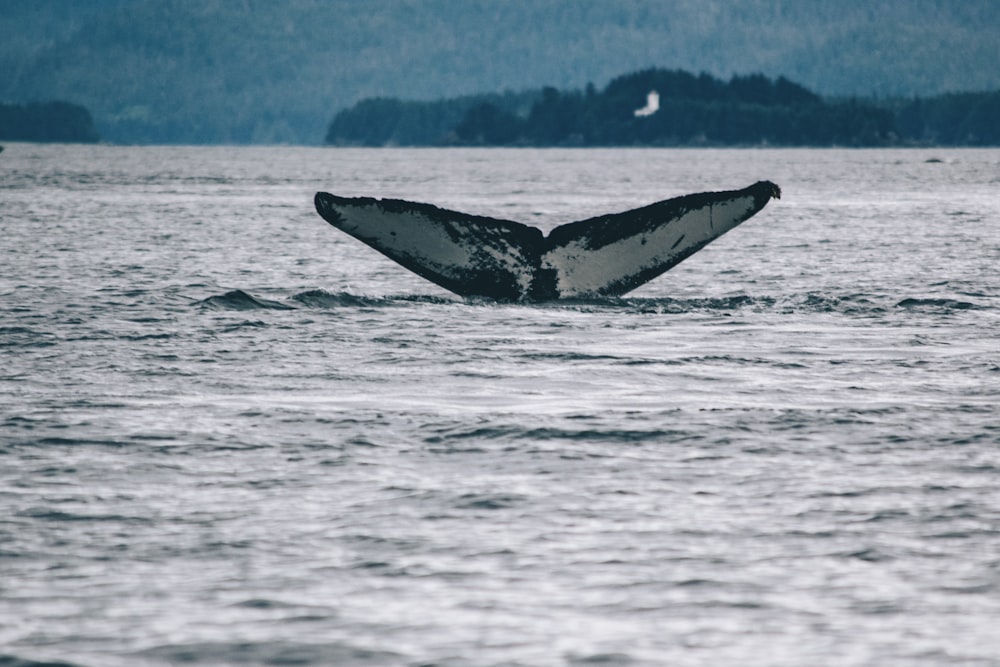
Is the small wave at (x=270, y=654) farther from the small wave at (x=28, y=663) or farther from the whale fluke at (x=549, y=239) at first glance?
the whale fluke at (x=549, y=239)

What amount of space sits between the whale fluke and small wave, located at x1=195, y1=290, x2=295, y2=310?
2965mm

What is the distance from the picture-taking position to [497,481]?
370 inches

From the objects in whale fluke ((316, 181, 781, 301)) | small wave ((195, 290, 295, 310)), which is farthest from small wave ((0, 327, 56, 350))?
whale fluke ((316, 181, 781, 301))

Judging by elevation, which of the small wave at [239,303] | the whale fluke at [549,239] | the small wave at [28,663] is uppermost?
the whale fluke at [549,239]

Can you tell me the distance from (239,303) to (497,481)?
37.0 feet

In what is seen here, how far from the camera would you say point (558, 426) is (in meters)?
11.2

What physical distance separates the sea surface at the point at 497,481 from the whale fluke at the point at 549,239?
55 cm

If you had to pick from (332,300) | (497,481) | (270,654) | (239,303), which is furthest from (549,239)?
(270,654)

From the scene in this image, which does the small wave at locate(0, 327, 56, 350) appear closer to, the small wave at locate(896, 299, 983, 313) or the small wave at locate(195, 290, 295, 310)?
the small wave at locate(195, 290, 295, 310)

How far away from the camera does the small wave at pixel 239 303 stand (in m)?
19.6

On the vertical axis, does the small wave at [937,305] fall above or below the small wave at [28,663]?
above

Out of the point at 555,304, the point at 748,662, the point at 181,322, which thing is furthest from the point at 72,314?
the point at 748,662

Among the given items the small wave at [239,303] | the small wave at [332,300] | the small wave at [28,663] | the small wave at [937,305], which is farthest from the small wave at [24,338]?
the small wave at [937,305]

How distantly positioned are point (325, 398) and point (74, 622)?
573 cm
